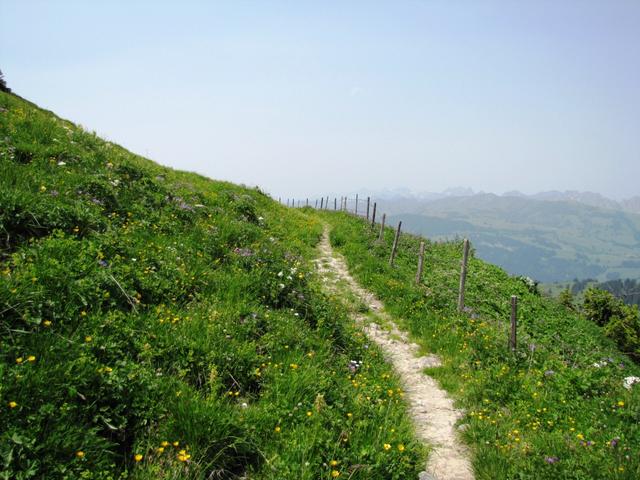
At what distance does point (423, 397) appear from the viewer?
7766 millimetres

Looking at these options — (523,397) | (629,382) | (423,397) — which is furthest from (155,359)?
(629,382)

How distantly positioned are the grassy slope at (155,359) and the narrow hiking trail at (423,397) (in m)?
0.57

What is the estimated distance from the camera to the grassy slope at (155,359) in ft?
11.7

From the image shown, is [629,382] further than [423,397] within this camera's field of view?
Yes

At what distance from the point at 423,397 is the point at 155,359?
17.8 ft

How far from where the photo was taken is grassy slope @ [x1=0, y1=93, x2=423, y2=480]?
3555 mm

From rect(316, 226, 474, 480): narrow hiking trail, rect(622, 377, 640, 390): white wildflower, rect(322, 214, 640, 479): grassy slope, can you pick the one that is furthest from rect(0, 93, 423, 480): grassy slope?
rect(622, 377, 640, 390): white wildflower

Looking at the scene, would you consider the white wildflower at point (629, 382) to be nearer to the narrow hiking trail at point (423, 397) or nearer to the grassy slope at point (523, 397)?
the grassy slope at point (523, 397)

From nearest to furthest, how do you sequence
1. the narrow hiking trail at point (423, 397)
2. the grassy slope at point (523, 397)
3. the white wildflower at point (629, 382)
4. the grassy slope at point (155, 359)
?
the grassy slope at point (155, 359), the grassy slope at point (523, 397), the narrow hiking trail at point (423, 397), the white wildflower at point (629, 382)

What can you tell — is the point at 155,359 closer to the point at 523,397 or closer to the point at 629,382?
the point at 523,397

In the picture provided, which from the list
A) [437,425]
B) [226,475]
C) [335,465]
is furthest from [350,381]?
[226,475]

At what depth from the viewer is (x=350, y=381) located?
21.5ft

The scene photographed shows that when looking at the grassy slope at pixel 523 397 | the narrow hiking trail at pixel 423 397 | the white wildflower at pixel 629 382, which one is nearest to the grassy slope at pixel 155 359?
the narrow hiking trail at pixel 423 397

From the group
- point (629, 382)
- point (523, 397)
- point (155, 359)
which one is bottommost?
point (523, 397)
